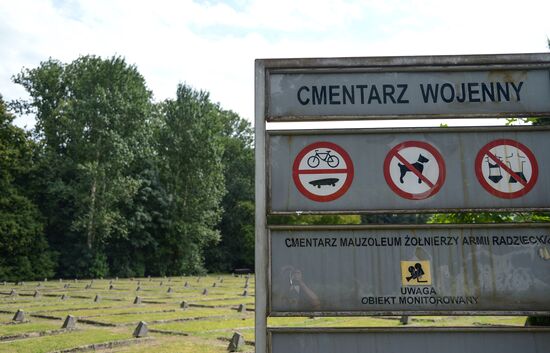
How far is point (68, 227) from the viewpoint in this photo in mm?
41031

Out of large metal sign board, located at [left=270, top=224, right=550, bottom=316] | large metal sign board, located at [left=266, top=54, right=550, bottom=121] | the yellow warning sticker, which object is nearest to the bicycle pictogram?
large metal sign board, located at [left=266, top=54, right=550, bottom=121]

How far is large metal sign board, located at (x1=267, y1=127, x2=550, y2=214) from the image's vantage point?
4.04 m

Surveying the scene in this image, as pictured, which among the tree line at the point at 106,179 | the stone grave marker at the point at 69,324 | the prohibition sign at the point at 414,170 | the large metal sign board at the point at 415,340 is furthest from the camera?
the tree line at the point at 106,179

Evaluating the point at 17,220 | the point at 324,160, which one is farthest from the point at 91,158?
the point at 324,160

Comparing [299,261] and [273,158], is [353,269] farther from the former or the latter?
[273,158]

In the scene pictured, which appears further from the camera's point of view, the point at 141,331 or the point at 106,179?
the point at 106,179

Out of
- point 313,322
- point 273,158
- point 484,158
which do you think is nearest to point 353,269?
point 273,158

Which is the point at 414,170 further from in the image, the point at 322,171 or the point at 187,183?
the point at 187,183

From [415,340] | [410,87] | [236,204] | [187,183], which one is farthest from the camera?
[236,204]

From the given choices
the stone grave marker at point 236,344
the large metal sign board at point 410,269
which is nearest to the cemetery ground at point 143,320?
the stone grave marker at point 236,344

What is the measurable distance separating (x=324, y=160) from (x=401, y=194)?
2.26ft

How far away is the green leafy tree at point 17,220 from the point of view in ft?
117

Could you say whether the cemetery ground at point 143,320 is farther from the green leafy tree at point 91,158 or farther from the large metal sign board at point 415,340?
the green leafy tree at point 91,158

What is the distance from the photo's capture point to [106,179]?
37.7m
